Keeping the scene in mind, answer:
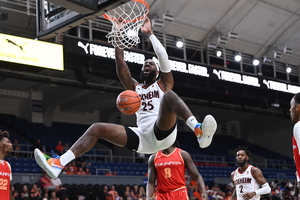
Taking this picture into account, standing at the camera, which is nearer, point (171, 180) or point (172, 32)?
point (171, 180)

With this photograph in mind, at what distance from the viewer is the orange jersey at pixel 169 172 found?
316 inches

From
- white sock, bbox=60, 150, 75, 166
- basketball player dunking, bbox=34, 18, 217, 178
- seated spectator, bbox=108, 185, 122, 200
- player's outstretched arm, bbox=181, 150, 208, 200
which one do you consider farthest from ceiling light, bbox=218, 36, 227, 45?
white sock, bbox=60, 150, 75, 166

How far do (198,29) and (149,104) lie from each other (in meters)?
14.8

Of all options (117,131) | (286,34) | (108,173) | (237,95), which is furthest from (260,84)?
(117,131)

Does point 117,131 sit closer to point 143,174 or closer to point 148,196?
point 148,196

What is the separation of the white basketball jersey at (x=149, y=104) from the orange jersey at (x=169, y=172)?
2603mm

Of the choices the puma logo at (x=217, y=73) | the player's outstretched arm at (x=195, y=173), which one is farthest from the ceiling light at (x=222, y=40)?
the player's outstretched arm at (x=195, y=173)

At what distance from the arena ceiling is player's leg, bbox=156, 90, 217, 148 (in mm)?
11565

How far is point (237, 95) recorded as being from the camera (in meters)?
20.7

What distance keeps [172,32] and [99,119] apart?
8.21 metres

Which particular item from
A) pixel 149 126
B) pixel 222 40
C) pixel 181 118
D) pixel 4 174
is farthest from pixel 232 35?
pixel 181 118

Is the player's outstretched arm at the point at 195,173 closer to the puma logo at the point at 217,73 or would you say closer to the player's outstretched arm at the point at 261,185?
the player's outstretched arm at the point at 261,185

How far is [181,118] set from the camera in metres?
4.98

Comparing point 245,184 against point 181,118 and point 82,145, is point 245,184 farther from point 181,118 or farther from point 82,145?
point 82,145
